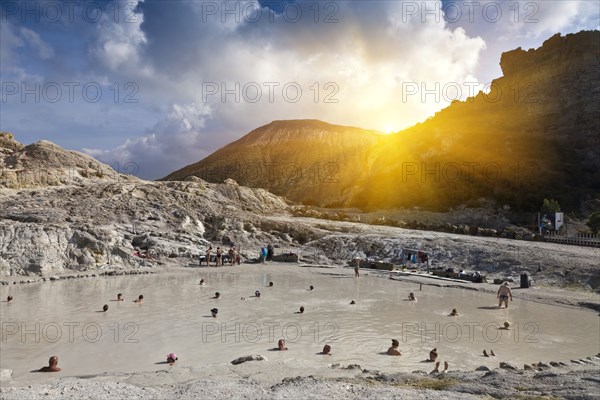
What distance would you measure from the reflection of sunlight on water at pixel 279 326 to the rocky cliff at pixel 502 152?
149 feet

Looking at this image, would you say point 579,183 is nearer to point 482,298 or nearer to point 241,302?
point 482,298

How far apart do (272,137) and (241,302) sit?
11615 centimetres

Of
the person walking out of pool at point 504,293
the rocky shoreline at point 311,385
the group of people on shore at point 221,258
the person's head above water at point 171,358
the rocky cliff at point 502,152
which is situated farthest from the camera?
the rocky cliff at point 502,152

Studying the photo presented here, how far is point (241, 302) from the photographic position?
65.8 feet

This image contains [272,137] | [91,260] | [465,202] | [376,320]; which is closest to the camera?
[376,320]

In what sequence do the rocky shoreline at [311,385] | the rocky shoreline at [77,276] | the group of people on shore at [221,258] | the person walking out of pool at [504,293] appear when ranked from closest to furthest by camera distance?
the rocky shoreline at [311,385] → the person walking out of pool at [504,293] → the rocky shoreline at [77,276] → the group of people on shore at [221,258]

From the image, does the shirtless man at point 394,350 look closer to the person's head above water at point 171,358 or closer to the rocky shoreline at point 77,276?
the person's head above water at point 171,358

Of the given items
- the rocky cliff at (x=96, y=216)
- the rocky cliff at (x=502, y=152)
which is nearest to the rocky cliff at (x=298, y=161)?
the rocky cliff at (x=502, y=152)

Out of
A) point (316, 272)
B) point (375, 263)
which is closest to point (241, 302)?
point (316, 272)

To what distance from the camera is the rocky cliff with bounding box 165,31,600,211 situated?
2525 inches

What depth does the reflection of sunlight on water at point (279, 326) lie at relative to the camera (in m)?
12.1

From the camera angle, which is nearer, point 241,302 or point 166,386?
point 166,386

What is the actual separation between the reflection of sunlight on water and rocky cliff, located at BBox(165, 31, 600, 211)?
4539cm

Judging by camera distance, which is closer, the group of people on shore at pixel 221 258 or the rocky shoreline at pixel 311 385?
the rocky shoreline at pixel 311 385
